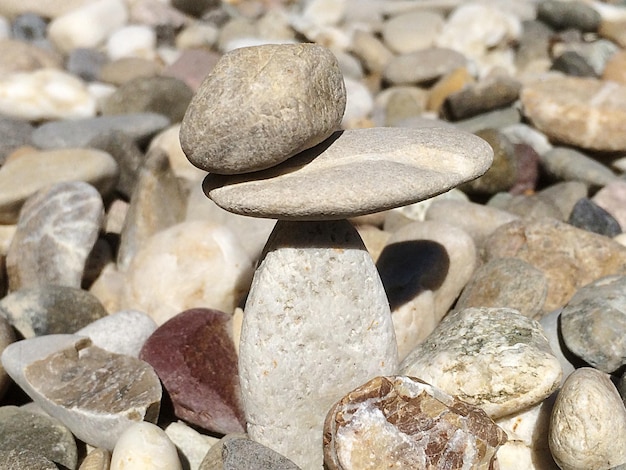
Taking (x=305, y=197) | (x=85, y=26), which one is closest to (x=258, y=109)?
(x=305, y=197)

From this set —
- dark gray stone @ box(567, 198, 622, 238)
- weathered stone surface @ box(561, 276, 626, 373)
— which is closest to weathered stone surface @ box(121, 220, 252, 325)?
weathered stone surface @ box(561, 276, 626, 373)

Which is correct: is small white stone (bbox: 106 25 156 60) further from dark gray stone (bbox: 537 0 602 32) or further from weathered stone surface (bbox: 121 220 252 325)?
weathered stone surface (bbox: 121 220 252 325)

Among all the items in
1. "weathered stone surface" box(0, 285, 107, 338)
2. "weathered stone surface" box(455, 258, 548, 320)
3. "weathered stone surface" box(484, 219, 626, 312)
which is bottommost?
"weathered stone surface" box(0, 285, 107, 338)

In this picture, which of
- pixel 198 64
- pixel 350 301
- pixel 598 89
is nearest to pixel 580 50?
pixel 598 89

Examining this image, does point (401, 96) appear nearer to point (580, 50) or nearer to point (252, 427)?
point (580, 50)

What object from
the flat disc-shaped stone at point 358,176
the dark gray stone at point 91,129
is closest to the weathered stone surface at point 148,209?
the dark gray stone at point 91,129

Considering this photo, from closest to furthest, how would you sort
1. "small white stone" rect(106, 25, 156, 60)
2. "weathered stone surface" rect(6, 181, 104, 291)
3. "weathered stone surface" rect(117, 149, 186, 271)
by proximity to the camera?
"weathered stone surface" rect(6, 181, 104, 291), "weathered stone surface" rect(117, 149, 186, 271), "small white stone" rect(106, 25, 156, 60)

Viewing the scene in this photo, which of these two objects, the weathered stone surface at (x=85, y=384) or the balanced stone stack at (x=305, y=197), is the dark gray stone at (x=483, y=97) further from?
the weathered stone surface at (x=85, y=384)
